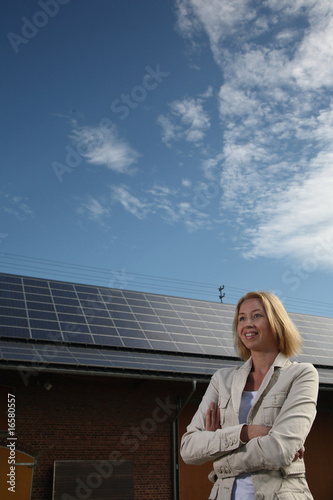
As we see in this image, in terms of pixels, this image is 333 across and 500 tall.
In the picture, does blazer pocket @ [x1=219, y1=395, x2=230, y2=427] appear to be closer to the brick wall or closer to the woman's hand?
the woman's hand

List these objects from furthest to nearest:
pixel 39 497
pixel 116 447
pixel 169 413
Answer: pixel 169 413
pixel 116 447
pixel 39 497

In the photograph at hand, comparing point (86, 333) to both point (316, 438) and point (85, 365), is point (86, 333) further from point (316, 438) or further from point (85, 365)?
point (316, 438)

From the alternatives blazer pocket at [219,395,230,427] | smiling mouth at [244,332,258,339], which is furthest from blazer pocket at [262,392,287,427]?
smiling mouth at [244,332,258,339]

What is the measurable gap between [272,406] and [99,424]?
999 cm

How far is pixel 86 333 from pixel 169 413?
10.5 ft

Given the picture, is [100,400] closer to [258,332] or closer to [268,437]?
[258,332]

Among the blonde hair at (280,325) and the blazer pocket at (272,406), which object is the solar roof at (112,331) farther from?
the blazer pocket at (272,406)

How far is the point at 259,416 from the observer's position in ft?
7.21

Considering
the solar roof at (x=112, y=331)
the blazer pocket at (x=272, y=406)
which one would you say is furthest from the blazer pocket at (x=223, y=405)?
the solar roof at (x=112, y=331)

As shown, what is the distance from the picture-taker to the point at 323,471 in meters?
13.1

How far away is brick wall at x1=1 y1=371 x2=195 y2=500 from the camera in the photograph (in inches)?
414

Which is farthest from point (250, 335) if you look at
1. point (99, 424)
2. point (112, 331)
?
point (112, 331)

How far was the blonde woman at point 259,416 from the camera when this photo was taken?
2025mm

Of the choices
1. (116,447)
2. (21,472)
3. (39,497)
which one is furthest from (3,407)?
(116,447)
